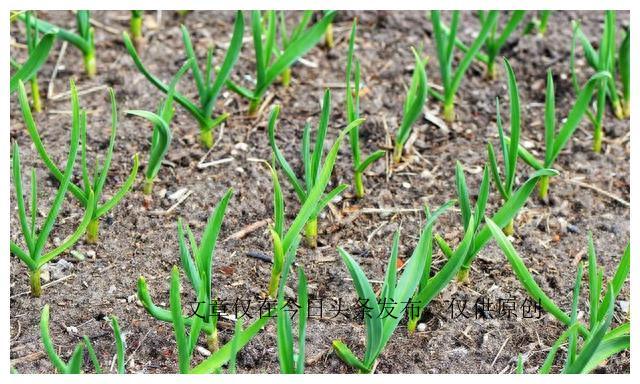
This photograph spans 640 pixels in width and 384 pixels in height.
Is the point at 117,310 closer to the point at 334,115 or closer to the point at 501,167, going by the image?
the point at 334,115

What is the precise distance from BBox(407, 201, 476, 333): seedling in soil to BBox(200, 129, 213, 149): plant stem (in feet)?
2.62

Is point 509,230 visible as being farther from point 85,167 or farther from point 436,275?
point 85,167

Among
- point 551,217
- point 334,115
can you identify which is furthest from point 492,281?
point 334,115

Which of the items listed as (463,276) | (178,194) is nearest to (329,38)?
(178,194)

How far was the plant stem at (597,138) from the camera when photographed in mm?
2776

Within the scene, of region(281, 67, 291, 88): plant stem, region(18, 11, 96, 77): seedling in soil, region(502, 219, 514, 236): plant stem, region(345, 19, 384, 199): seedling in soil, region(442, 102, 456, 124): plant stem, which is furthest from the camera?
region(281, 67, 291, 88): plant stem

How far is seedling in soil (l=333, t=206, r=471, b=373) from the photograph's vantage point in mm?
1940

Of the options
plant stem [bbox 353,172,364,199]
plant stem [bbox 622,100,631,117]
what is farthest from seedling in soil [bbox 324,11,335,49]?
plant stem [bbox 622,100,631,117]

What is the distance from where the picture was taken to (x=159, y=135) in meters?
2.37

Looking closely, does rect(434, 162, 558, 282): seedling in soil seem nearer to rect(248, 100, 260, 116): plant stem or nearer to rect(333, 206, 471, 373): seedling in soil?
rect(333, 206, 471, 373): seedling in soil

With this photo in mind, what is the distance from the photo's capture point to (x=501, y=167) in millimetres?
2775

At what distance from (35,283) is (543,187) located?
1288 mm
